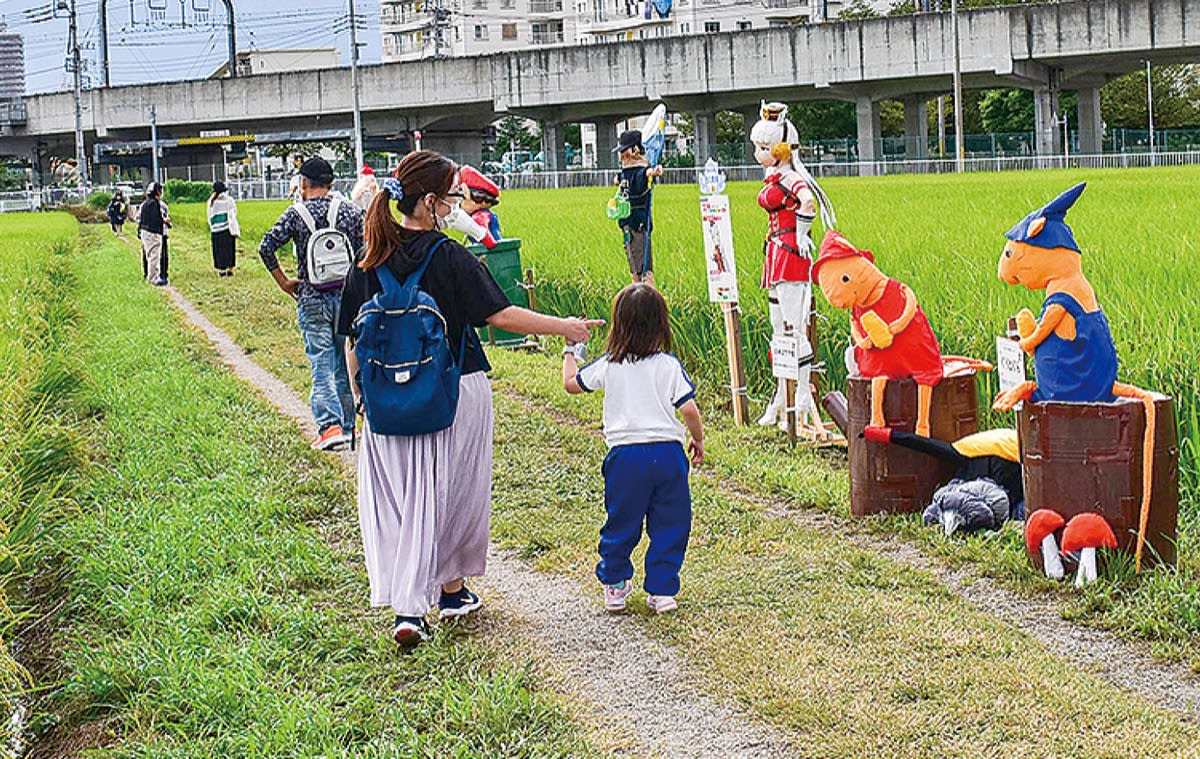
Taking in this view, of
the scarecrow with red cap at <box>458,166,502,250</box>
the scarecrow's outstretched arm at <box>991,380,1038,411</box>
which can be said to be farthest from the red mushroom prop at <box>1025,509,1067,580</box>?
the scarecrow with red cap at <box>458,166,502,250</box>

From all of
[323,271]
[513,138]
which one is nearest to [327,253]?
[323,271]

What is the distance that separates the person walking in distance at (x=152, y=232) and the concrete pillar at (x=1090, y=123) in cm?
3668

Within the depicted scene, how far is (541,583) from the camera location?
20.6ft

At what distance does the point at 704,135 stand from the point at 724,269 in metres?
53.6

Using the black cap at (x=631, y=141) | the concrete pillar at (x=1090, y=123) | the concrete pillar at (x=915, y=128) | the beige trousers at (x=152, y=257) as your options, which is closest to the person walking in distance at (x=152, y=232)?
the beige trousers at (x=152, y=257)

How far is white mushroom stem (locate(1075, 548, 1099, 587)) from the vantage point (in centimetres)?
562

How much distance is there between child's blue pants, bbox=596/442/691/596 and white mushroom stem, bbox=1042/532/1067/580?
1.39m

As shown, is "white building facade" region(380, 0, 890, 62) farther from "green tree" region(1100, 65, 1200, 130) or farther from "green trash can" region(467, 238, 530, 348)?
"green trash can" region(467, 238, 530, 348)

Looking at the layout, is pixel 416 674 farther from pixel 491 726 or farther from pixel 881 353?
pixel 881 353

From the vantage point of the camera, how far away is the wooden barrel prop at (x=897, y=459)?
22.6 feet

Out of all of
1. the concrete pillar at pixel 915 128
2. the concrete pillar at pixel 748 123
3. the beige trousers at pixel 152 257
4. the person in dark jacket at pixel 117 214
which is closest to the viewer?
the beige trousers at pixel 152 257

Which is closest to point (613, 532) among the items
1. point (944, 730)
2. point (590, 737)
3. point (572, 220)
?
point (590, 737)

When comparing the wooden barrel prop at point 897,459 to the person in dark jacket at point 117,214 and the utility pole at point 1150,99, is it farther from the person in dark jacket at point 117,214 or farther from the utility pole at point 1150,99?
the utility pole at point 1150,99

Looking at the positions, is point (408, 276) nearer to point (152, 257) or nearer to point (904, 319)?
point (904, 319)
